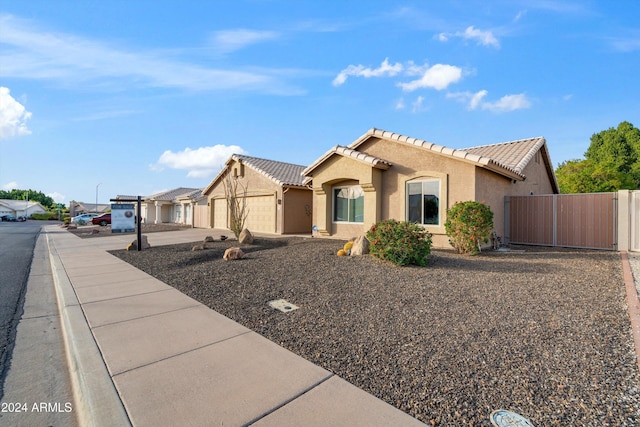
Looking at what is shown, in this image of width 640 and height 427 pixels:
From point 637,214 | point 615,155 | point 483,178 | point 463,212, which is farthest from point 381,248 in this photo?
point 615,155

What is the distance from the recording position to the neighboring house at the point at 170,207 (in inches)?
1313

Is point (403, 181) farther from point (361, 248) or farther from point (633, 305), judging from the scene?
point (633, 305)

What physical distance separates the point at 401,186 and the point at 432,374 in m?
10.3

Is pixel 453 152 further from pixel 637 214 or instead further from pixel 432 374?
pixel 432 374

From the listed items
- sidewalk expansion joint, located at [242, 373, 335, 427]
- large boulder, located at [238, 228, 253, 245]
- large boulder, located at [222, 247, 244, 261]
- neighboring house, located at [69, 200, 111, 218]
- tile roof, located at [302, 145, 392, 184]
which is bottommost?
sidewalk expansion joint, located at [242, 373, 335, 427]

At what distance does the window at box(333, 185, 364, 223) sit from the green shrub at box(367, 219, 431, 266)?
592 centimetres

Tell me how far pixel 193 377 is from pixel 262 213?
17.6 meters

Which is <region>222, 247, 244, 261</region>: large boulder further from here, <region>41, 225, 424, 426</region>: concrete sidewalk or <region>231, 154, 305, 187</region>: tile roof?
<region>231, 154, 305, 187</region>: tile roof

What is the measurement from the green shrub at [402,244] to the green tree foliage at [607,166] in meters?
30.0

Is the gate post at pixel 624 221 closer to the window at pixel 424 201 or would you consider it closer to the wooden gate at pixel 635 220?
the wooden gate at pixel 635 220

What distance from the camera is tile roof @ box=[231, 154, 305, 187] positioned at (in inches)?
750

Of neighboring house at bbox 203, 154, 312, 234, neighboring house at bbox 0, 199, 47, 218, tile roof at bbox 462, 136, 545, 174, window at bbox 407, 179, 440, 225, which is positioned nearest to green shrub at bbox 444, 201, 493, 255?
window at bbox 407, 179, 440, 225

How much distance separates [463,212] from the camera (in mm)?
9539

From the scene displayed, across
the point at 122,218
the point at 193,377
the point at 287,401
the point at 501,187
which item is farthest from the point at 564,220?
the point at 122,218
